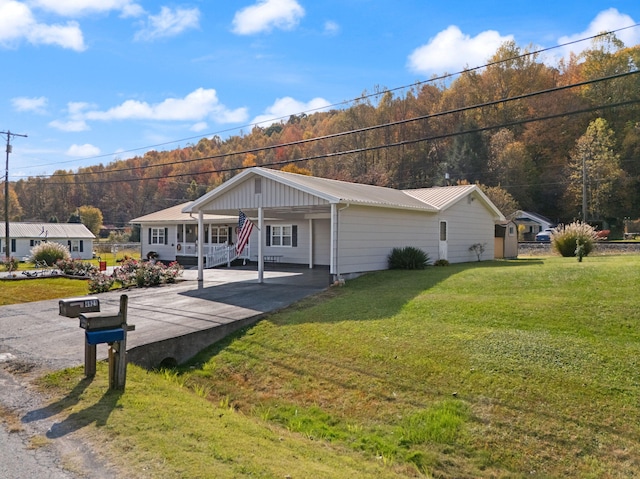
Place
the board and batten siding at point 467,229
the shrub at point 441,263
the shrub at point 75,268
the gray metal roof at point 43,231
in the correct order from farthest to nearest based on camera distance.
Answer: the gray metal roof at point 43,231 → the shrub at point 75,268 → the board and batten siding at point 467,229 → the shrub at point 441,263

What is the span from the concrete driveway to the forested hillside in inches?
1056

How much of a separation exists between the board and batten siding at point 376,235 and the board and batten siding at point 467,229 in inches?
55.8

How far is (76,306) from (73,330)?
336cm

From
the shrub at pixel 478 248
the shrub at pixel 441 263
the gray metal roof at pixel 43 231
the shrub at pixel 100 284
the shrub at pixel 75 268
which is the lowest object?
the shrub at pixel 100 284

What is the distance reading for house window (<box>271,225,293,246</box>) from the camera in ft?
76.2

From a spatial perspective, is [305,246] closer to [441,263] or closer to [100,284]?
[441,263]

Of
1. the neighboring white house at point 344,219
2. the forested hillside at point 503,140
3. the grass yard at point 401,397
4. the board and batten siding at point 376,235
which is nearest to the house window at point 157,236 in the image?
the neighboring white house at point 344,219

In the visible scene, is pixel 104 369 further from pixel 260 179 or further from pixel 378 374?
pixel 260 179

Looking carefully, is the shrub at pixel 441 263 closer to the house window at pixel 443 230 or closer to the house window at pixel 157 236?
the house window at pixel 443 230

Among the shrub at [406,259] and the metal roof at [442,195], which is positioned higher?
the metal roof at [442,195]

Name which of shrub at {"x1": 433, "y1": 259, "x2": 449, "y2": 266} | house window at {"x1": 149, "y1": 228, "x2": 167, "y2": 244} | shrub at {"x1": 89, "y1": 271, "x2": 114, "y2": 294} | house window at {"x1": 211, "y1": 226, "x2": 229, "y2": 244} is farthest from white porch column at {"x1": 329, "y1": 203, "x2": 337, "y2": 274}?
house window at {"x1": 149, "y1": 228, "x2": 167, "y2": 244}

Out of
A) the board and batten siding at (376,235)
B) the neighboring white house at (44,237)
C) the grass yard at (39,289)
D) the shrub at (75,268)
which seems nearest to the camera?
the board and batten siding at (376,235)

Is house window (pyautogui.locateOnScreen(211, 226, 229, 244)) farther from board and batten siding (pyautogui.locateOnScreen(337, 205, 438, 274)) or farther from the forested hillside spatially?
the forested hillside

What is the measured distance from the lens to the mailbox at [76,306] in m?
6.48
